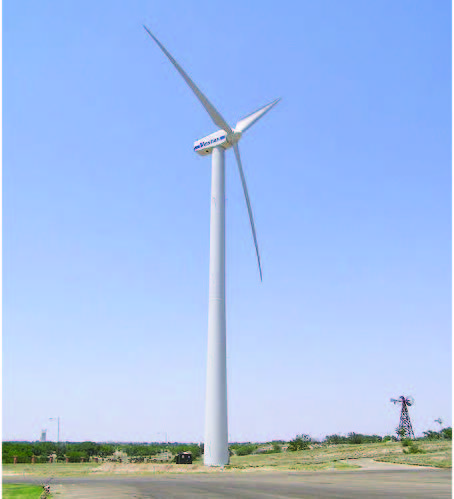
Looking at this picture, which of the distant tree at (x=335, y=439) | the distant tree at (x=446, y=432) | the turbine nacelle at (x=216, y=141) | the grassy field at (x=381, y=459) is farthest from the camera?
the distant tree at (x=335, y=439)

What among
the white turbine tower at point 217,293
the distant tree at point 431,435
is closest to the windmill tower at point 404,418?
the distant tree at point 431,435

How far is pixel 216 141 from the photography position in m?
64.6

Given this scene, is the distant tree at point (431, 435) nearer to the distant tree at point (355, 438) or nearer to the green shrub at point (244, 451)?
the distant tree at point (355, 438)

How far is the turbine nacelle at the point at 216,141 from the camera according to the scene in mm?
64312

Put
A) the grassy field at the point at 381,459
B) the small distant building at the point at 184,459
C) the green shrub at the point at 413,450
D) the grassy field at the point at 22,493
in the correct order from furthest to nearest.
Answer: the small distant building at the point at 184,459 → the green shrub at the point at 413,450 → the grassy field at the point at 381,459 → the grassy field at the point at 22,493

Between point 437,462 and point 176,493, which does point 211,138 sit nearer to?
point 437,462

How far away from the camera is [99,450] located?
144375 mm

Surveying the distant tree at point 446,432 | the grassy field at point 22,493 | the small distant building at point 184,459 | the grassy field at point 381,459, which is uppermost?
the grassy field at point 22,493

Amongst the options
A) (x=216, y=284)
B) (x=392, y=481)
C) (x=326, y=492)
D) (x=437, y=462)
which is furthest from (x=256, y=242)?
(x=326, y=492)

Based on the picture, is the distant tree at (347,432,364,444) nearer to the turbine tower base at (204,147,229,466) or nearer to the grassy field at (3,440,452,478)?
the grassy field at (3,440,452,478)

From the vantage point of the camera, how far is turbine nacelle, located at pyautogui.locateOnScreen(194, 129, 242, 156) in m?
64.3

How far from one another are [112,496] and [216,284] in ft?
93.6

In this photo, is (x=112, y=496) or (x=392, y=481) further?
(x=392, y=481)

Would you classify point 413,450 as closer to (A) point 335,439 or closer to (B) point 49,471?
(B) point 49,471
